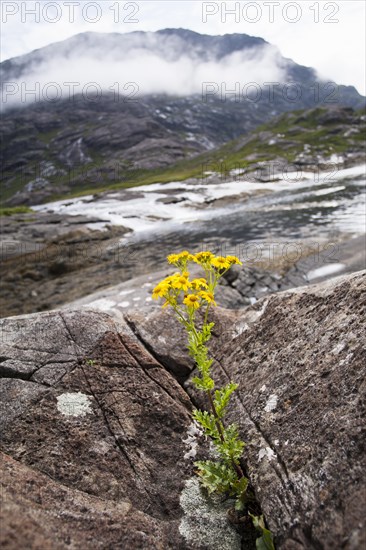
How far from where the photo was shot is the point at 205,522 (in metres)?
4.87

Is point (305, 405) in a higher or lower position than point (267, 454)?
higher

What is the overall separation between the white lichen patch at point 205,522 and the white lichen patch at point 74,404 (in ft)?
6.51

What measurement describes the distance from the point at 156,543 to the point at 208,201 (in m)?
81.5

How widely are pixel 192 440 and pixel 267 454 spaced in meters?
1.41

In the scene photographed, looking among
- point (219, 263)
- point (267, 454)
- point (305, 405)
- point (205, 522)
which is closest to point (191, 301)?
point (219, 263)

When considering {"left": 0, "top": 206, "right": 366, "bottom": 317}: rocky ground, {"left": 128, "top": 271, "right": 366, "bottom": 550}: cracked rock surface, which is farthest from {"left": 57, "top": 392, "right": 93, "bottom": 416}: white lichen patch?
{"left": 0, "top": 206, "right": 366, "bottom": 317}: rocky ground

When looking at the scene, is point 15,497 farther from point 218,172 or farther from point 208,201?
point 218,172

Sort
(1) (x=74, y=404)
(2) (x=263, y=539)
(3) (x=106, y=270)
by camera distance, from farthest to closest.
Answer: (3) (x=106, y=270) → (1) (x=74, y=404) → (2) (x=263, y=539)

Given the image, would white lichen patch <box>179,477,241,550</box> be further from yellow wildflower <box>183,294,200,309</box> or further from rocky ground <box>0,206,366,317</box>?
rocky ground <box>0,206,366,317</box>

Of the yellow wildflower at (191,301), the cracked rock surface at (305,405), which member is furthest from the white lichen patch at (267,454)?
the yellow wildflower at (191,301)

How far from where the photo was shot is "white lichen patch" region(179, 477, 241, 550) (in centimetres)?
464

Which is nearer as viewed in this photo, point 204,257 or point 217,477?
point 217,477

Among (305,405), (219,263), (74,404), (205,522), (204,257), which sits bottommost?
(205,522)

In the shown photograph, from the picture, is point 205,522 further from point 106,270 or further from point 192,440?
point 106,270
